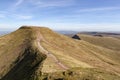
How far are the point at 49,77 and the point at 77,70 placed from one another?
20.0ft

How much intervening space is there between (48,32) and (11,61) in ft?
144

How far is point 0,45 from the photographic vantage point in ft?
411

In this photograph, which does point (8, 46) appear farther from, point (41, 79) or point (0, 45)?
point (41, 79)

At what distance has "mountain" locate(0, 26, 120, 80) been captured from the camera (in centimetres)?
4584

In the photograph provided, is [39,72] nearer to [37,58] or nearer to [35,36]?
[37,58]

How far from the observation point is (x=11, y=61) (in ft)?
321

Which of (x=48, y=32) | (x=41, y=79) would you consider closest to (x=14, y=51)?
(x=48, y=32)

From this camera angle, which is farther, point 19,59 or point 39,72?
point 19,59

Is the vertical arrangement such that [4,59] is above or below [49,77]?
below

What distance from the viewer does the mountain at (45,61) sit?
150 feet

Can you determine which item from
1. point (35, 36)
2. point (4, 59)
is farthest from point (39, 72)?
point (35, 36)

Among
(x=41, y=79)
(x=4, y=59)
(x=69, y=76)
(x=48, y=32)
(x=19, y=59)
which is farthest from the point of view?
(x=48, y=32)

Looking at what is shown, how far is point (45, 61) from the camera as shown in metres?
63.3

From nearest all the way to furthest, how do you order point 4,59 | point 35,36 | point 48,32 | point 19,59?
point 19,59 < point 4,59 < point 35,36 < point 48,32
